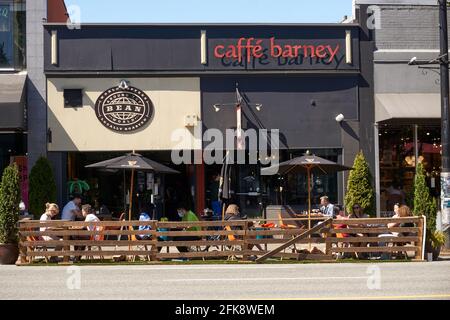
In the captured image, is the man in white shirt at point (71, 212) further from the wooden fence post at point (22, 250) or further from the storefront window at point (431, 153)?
the storefront window at point (431, 153)

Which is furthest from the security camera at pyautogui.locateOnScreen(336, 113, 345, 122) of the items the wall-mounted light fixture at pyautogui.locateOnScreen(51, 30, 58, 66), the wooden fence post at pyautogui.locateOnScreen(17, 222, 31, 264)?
the wooden fence post at pyautogui.locateOnScreen(17, 222, 31, 264)

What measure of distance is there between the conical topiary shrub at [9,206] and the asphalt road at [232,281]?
112 centimetres

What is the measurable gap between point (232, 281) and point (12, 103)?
11.2 m

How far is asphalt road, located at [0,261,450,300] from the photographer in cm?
1187

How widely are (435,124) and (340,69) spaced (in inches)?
128

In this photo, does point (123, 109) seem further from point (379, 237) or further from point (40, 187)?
point (379, 237)

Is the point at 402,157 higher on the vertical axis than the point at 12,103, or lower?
lower

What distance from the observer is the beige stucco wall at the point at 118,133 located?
2408 cm

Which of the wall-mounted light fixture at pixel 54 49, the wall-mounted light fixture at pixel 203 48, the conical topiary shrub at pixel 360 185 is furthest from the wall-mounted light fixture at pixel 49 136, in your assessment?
the conical topiary shrub at pixel 360 185

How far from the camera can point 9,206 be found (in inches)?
713

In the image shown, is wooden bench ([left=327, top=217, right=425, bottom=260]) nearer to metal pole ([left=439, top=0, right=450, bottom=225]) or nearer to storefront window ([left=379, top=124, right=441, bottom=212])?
metal pole ([left=439, top=0, right=450, bottom=225])

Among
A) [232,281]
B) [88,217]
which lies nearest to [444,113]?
[232,281]

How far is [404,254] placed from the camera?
60.7 feet

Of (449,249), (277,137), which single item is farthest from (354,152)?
(449,249)
